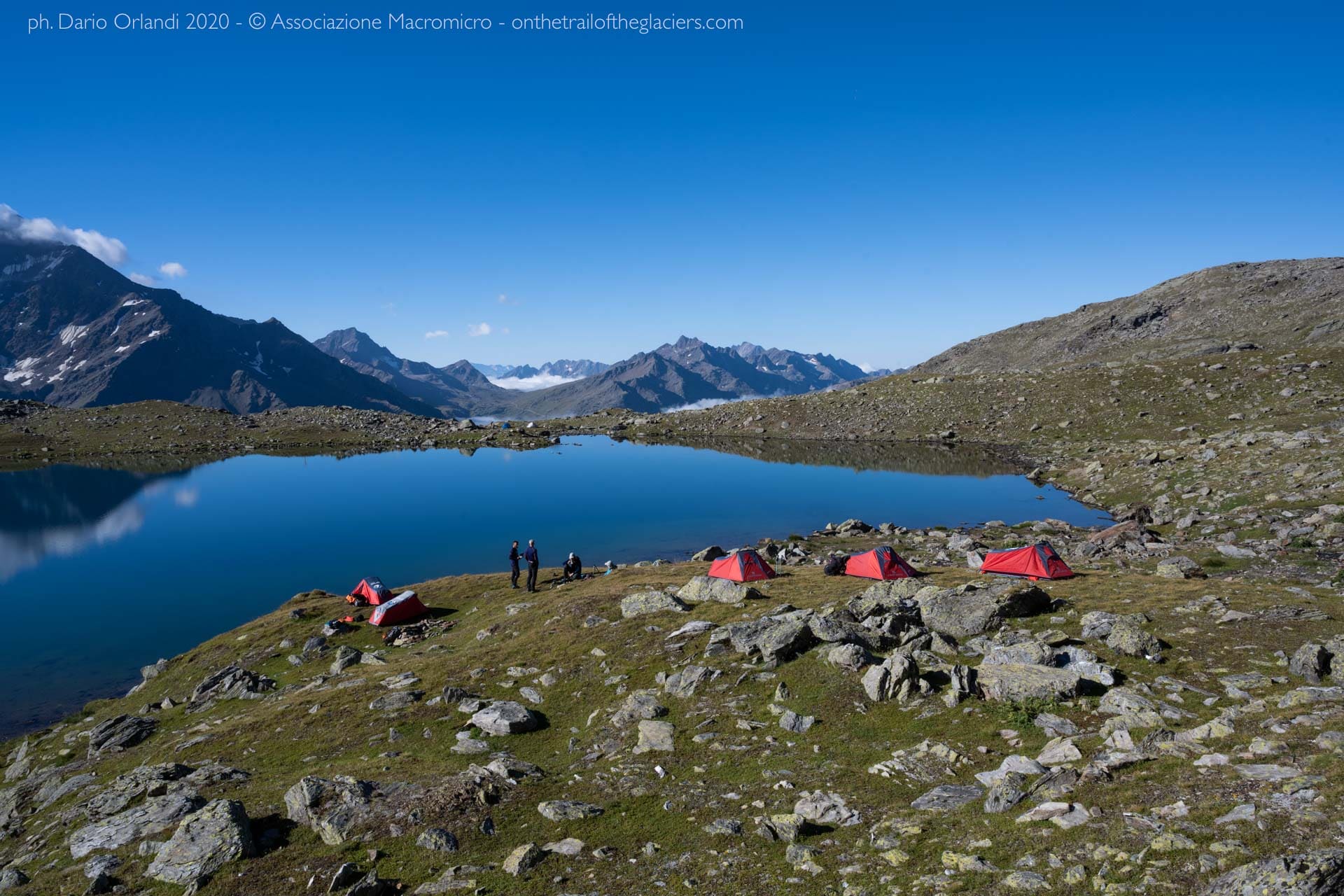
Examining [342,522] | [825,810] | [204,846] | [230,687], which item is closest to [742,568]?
[825,810]

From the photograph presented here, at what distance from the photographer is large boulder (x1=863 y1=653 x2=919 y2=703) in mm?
19594

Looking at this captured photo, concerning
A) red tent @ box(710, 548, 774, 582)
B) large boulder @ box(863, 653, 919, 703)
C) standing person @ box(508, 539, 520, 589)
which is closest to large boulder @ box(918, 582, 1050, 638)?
large boulder @ box(863, 653, 919, 703)

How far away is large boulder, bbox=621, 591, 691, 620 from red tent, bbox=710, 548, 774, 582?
515cm

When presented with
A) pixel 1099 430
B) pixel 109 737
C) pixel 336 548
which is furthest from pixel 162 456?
pixel 1099 430

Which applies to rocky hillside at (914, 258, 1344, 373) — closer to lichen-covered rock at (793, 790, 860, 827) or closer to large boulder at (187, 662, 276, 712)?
lichen-covered rock at (793, 790, 860, 827)

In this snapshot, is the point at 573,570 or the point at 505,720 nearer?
the point at 505,720

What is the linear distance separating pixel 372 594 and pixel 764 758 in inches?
1228

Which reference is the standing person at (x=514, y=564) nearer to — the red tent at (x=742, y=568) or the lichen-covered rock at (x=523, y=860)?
the red tent at (x=742, y=568)

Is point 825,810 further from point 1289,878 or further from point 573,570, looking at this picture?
point 573,570

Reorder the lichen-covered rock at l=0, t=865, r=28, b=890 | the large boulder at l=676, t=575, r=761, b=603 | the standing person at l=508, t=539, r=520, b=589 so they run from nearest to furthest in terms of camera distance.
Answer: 1. the lichen-covered rock at l=0, t=865, r=28, b=890
2. the large boulder at l=676, t=575, r=761, b=603
3. the standing person at l=508, t=539, r=520, b=589

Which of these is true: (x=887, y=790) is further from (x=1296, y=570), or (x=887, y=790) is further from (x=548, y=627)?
(x=1296, y=570)

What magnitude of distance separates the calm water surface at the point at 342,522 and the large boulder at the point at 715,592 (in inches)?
924

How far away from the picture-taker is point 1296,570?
32719 millimetres

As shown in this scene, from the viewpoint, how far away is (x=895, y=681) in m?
19.8
